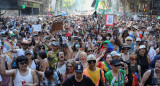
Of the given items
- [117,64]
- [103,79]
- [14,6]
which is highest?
[14,6]

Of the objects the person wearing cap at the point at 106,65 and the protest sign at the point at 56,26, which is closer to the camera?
the person wearing cap at the point at 106,65

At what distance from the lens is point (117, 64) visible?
15.2 ft

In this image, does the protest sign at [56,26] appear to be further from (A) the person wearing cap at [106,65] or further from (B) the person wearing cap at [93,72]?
(B) the person wearing cap at [93,72]

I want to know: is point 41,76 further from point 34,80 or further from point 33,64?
point 33,64

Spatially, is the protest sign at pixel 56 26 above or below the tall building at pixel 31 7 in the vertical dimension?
below

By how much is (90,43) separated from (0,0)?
112 ft

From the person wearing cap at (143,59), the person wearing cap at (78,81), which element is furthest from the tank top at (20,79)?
the person wearing cap at (143,59)

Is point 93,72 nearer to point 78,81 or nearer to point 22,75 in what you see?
point 78,81

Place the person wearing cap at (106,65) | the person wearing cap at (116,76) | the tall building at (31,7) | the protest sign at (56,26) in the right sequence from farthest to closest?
the tall building at (31,7), the protest sign at (56,26), the person wearing cap at (106,65), the person wearing cap at (116,76)

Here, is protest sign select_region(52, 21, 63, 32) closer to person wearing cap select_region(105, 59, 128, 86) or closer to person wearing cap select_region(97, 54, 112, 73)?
person wearing cap select_region(97, 54, 112, 73)

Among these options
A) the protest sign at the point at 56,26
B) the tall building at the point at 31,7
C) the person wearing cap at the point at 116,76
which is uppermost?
the tall building at the point at 31,7

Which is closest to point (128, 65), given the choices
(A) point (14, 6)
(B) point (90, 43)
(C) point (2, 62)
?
(C) point (2, 62)

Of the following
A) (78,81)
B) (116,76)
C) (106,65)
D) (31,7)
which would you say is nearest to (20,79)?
(78,81)

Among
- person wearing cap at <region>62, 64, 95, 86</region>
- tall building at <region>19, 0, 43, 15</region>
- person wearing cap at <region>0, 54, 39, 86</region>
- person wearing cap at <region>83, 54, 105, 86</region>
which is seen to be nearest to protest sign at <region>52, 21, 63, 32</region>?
person wearing cap at <region>83, 54, 105, 86</region>
